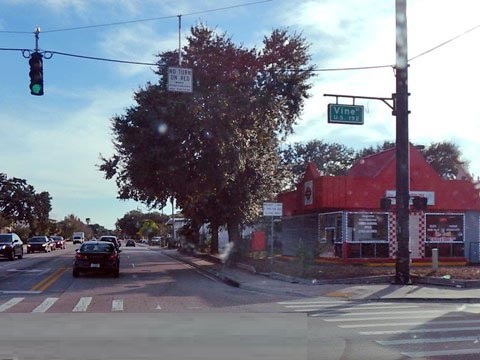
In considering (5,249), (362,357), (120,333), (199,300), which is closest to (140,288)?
(199,300)

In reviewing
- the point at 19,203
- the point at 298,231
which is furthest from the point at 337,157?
the point at 19,203

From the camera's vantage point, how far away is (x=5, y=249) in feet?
125

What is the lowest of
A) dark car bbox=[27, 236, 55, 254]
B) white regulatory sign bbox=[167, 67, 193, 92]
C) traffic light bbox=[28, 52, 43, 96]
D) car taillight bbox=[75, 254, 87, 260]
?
dark car bbox=[27, 236, 55, 254]

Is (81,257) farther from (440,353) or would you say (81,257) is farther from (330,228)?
(440,353)

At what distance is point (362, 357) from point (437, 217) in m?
25.5

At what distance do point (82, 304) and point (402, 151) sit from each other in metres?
12.4

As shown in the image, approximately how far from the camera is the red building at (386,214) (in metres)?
31.0

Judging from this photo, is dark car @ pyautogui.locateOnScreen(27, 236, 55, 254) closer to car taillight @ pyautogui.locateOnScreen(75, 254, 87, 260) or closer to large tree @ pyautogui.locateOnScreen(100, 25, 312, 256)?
large tree @ pyautogui.locateOnScreen(100, 25, 312, 256)

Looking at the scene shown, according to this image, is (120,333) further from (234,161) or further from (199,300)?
(234,161)

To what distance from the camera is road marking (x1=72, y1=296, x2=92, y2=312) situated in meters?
14.3

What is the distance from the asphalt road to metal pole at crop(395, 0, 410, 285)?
5256 mm

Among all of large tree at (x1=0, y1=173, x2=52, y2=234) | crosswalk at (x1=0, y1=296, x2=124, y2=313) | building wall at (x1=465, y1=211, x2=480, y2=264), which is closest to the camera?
crosswalk at (x1=0, y1=296, x2=124, y2=313)

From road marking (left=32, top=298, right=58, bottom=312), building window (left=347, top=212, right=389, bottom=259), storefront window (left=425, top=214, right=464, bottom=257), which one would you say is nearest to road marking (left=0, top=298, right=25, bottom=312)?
road marking (left=32, top=298, right=58, bottom=312)

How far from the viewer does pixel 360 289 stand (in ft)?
65.6
